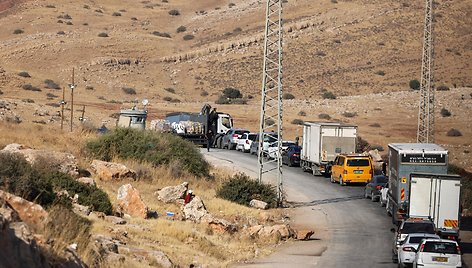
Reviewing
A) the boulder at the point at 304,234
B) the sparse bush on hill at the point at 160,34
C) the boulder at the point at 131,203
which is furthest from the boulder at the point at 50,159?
the sparse bush on hill at the point at 160,34

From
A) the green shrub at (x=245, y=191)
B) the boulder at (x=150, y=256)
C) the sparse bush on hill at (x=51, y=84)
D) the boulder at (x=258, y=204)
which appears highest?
the sparse bush on hill at (x=51, y=84)

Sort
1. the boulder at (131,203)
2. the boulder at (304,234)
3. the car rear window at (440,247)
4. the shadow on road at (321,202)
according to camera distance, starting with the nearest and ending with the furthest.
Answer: the car rear window at (440,247) < the boulder at (131,203) < the boulder at (304,234) < the shadow on road at (321,202)

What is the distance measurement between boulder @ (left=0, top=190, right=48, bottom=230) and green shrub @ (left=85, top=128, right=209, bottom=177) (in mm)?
24289

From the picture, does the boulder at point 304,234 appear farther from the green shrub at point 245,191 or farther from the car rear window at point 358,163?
the car rear window at point 358,163

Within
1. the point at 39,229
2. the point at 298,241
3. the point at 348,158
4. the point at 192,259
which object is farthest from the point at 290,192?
the point at 39,229

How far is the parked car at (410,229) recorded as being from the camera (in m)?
28.2

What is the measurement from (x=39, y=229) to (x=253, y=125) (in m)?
66.3

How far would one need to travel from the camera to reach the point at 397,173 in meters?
35.2

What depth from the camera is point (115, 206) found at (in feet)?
102

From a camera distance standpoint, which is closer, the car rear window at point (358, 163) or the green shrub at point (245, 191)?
the green shrub at point (245, 191)

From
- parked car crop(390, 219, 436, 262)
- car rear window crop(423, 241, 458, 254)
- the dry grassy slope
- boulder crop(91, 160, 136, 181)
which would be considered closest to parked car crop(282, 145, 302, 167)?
boulder crop(91, 160, 136, 181)

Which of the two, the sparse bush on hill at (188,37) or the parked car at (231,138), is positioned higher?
the sparse bush on hill at (188,37)

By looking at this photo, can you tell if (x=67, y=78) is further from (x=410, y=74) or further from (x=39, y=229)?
(x=39, y=229)

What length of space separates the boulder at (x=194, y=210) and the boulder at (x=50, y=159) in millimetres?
4167
